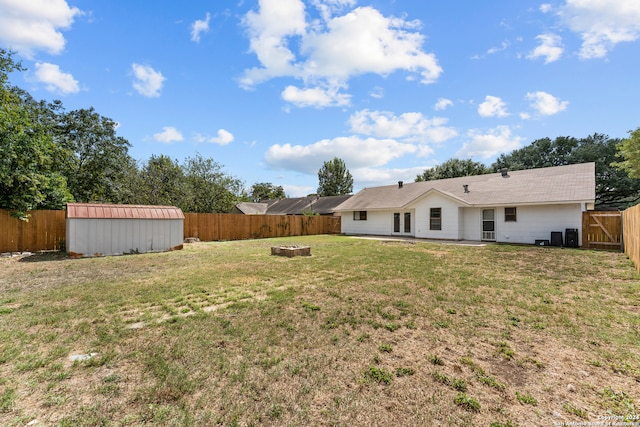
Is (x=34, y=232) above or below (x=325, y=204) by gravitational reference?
below

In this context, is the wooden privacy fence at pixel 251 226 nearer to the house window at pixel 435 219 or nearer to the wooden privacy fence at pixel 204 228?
the wooden privacy fence at pixel 204 228

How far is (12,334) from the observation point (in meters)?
3.49

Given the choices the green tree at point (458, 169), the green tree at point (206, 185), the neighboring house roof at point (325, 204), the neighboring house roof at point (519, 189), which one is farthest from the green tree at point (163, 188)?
the green tree at point (458, 169)

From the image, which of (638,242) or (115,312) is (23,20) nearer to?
(115,312)

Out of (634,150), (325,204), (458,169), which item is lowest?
(325,204)

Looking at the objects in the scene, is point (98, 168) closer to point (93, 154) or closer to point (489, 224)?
point (93, 154)

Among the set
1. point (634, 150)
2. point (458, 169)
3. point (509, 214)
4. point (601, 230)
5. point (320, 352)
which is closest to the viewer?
point (320, 352)

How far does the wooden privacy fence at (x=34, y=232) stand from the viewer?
11112 mm

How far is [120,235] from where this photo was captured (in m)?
11.4

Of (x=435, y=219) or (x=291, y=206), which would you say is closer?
(x=435, y=219)

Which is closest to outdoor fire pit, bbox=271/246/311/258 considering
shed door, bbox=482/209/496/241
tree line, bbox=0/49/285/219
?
tree line, bbox=0/49/285/219

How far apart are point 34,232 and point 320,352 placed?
1458 cm

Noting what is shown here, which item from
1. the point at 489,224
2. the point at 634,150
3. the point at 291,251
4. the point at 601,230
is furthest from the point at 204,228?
the point at 634,150

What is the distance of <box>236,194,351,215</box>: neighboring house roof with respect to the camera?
34750 millimetres
